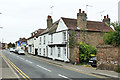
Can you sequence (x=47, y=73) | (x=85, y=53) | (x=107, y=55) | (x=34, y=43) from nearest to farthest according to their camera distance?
1. (x=47, y=73)
2. (x=107, y=55)
3. (x=85, y=53)
4. (x=34, y=43)

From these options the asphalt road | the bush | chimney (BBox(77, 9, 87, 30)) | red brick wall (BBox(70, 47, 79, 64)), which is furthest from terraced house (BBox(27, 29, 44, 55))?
the asphalt road

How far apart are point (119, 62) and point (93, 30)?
11.2 metres

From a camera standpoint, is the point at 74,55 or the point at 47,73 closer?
the point at 47,73

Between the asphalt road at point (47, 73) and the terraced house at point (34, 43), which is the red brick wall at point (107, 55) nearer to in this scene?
the asphalt road at point (47, 73)

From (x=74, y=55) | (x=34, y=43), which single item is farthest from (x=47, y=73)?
(x=34, y=43)

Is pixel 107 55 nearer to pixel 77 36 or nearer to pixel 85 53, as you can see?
pixel 85 53

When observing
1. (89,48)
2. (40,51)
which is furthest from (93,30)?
(40,51)

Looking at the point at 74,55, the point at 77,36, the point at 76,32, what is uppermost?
A: the point at 76,32

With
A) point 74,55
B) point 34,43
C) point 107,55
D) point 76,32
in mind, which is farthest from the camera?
point 34,43

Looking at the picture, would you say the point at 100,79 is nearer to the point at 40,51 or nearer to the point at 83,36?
the point at 83,36

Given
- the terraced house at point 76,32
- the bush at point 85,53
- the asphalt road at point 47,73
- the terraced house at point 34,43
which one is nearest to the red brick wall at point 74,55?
the terraced house at point 76,32

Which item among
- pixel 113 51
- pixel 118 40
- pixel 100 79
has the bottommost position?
pixel 100 79

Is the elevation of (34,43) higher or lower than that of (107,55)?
higher

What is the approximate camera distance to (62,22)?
27.7 metres
